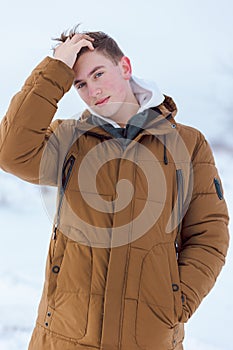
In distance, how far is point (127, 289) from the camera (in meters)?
1.31

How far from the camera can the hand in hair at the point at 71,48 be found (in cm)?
141

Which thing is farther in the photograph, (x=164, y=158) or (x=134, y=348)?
(x=164, y=158)

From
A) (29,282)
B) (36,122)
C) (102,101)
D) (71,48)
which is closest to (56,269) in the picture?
(36,122)

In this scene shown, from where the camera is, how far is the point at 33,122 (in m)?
1.30

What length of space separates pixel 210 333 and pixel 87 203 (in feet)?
3.92

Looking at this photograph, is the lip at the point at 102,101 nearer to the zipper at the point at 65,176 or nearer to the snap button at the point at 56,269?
the zipper at the point at 65,176

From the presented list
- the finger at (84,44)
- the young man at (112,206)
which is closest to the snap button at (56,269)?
the young man at (112,206)

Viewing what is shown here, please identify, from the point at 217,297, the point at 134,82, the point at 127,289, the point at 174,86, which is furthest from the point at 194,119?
the point at 127,289

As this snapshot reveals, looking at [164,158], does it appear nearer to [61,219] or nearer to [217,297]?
[61,219]

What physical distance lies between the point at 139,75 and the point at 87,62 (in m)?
1.02

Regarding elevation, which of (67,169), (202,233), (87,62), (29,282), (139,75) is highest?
(139,75)

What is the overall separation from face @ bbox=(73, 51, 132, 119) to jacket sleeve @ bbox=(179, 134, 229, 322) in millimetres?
262

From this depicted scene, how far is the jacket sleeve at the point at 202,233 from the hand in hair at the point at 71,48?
1.34 ft

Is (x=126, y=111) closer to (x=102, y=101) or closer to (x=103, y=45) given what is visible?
(x=102, y=101)
